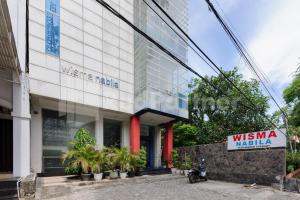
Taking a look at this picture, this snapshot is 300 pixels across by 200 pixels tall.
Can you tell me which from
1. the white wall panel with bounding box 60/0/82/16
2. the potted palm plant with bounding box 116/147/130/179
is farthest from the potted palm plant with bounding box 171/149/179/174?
the white wall panel with bounding box 60/0/82/16

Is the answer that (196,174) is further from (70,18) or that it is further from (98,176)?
(70,18)

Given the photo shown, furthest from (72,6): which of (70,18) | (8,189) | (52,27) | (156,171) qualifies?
(156,171)

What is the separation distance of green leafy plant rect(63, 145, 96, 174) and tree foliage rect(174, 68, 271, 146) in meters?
15.6

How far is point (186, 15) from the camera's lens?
21.0 metres

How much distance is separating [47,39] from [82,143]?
5342 millimetres

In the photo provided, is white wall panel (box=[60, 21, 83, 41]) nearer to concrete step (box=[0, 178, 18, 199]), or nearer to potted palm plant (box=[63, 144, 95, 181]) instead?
potted palm plant (box=[63, 144, 95, 181])

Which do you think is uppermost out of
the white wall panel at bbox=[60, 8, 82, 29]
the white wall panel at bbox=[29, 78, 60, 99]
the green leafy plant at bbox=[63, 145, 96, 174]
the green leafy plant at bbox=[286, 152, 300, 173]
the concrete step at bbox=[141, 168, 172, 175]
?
the white wall panel at bbox=[60, 8, 82, 29]

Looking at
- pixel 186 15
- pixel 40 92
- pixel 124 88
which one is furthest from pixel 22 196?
pixel 186 15

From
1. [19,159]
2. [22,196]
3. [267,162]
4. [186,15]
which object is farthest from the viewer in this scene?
[186,15]

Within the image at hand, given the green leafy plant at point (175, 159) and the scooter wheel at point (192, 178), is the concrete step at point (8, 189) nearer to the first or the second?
the scooter wheel at point (192, 178)

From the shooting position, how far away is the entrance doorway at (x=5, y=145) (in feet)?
48.3

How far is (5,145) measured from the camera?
14.9m

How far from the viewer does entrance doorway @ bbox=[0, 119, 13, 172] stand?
579 inches

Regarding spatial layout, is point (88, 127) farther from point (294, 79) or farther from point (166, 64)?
point (294, 79)
